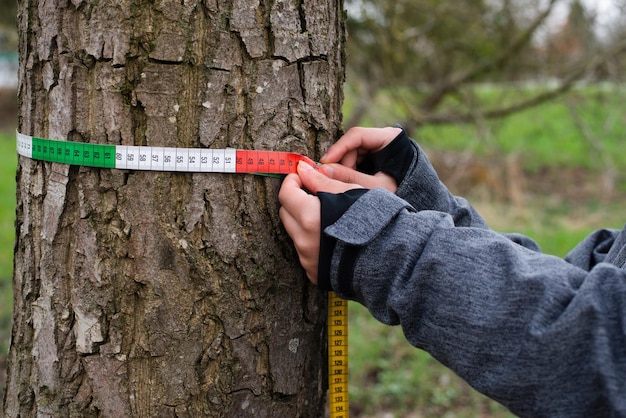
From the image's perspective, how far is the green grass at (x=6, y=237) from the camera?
13.4 ft

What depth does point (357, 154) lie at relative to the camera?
1563 millimetres

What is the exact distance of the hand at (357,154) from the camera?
4.75 ft

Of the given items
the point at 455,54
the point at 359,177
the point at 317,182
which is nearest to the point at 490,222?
the point at 455,54

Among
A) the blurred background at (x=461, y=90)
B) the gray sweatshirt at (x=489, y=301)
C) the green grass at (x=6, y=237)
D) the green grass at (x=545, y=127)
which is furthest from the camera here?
the green grass at (x=545, y=127)

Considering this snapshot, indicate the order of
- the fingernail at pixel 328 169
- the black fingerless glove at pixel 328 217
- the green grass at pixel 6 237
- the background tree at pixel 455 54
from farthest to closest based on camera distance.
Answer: the background tree at pixel 455 54 → the green grass at pixel 6 237 → the fingernail at pixel 328 169 → the black fingerless glove at pixel 328 217

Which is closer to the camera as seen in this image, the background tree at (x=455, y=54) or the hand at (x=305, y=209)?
the hand at (x=305, y=209)

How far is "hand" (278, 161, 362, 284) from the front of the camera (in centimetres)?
126

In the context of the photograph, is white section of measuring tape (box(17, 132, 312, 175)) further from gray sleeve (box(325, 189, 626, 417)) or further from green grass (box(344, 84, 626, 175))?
green grass (box(344, 84, 626, 175))

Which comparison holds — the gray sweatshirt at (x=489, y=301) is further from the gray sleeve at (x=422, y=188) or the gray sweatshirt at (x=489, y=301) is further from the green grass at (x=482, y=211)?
the green grass at (x=482, y=211)

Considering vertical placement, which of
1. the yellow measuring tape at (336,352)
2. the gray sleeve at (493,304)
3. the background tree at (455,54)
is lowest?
the yellow measuring tape at (336,352)

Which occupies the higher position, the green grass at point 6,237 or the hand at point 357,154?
the hand at point 357,154

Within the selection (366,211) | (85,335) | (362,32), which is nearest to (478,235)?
(366,211)

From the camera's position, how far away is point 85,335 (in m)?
1.33

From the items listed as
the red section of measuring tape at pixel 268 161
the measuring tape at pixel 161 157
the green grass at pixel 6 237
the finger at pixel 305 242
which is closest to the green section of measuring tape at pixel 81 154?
the measuring tape at pixel 161 157
